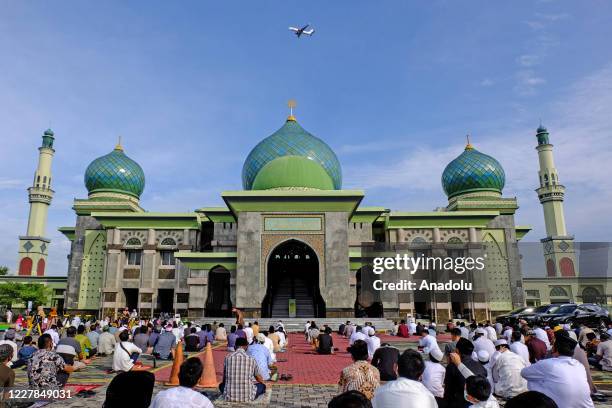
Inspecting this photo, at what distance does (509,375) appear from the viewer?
7234 mm

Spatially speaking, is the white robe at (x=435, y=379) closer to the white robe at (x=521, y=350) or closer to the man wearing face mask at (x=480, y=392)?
the man wearing face mask at (x=480, y=392)

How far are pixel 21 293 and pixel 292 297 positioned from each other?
70.4 ft

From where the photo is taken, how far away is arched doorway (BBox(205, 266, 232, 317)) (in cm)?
3120

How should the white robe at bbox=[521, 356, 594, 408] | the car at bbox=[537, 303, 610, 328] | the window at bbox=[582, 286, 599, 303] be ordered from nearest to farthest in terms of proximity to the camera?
the white robe at bbox=[521, 356, 594, 408]
the car at bbox=[537, 303, 610, 328]
the window at bbox=[582, 286, 599, 303]

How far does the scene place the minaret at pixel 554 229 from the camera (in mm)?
44250

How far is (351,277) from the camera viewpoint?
2727 centimetres

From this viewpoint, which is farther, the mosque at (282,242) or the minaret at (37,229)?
the minaret at (37,229)

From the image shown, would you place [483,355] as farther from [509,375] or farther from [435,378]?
[435,378]

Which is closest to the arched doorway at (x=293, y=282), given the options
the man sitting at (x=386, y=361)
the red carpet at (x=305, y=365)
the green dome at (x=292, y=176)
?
the green dome at (x=292, y=176)

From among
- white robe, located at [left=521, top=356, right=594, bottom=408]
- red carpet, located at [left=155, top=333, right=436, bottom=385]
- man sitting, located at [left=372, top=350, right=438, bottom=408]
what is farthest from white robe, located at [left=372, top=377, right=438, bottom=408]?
red carpet, located at [left=155, top=333, right=436, bottom=385]

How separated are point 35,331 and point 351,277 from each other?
1761 cm

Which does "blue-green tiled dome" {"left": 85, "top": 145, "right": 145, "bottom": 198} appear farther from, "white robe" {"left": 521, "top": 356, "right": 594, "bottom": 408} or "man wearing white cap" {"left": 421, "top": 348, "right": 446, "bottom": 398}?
"white robe" {"left": 521, "top": 356, "right": 594, "bottom": 408}

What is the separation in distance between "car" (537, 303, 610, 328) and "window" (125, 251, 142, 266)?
25.6m

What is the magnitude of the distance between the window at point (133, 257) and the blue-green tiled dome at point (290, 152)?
1020cm
